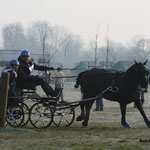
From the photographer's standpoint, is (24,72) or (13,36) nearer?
(24,72)

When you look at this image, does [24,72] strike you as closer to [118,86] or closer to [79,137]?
[118,86]

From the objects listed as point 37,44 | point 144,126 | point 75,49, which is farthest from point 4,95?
point 75,49

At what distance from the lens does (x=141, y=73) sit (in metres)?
13.9

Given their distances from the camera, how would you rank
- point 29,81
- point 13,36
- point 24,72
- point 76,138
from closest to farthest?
point 76,138 < point 29,81 < point 24,72 < point 13,36

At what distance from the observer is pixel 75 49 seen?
175 meters

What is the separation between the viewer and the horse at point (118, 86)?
1402cm

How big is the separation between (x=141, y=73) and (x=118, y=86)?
0.79 meters

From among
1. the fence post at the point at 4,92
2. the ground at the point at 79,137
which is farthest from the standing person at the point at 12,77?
the ground at the point at 79,137

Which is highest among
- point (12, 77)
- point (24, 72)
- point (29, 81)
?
point (24, 72)

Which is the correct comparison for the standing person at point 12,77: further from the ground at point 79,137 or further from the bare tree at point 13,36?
the bare tree at point 13,36

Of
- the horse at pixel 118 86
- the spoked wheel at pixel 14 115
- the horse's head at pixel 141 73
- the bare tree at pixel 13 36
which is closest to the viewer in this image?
the spoked wheel at pixel 14 115

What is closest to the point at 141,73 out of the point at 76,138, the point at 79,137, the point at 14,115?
the point at 79,137

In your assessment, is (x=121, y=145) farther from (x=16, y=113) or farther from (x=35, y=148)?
(x=16, y=113)

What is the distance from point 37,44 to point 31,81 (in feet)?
483
